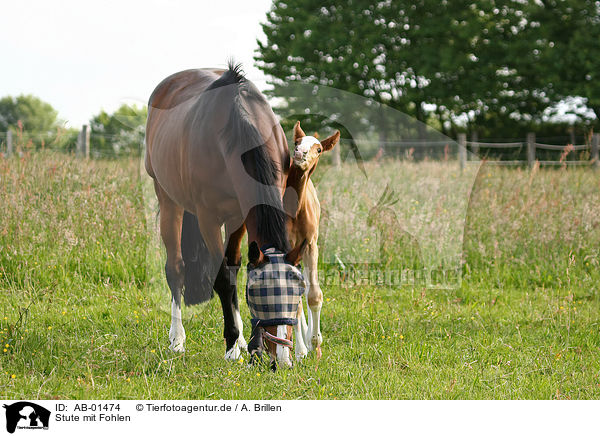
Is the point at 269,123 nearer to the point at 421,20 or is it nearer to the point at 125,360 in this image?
the point at 125,360

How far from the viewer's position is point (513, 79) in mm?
20797

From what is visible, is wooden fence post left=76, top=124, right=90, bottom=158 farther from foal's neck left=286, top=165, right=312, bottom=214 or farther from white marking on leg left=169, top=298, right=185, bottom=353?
foal's neck left=286, top=165, right=312, bottom=214

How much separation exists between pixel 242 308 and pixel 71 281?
5.53 feet

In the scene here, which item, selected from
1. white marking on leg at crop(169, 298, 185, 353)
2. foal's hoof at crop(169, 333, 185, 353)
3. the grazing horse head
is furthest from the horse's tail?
the grazing horse head

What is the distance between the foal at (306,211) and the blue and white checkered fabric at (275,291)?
0.98 feet

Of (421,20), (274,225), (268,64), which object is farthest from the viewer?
(421,20)

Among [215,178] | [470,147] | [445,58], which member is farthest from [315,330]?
[445,58]

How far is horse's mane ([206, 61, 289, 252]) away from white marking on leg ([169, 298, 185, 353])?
1450 mm

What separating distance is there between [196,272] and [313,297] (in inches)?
46.6

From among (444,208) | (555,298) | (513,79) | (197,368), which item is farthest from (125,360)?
(513,79)

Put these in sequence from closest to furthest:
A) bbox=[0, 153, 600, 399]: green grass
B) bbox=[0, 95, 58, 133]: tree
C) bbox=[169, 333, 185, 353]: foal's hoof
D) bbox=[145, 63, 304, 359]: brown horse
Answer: bbox=[145, 63, 304, 359]: brown horse < bbox=[0, 153, 600, 399]: green grass < bbox=[169, 333, 185, 353]: foal's hoof < bbox=[0, 95, 58, 133]: tree

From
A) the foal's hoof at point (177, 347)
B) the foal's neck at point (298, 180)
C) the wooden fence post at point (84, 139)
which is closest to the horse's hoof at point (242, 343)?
the foal's hoof at point (177, 347)

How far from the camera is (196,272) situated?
4.30 m

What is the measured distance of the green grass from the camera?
122 inches
